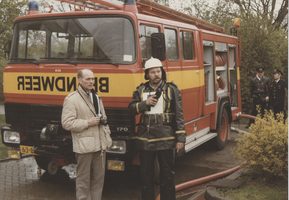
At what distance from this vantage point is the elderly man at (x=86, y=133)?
4215 millimetres

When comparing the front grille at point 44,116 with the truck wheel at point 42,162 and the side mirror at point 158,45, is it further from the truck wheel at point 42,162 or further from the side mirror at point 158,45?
the truck wheel at point 42,162

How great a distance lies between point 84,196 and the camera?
4363mm

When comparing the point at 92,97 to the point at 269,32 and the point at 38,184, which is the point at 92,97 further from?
the point at 269,32

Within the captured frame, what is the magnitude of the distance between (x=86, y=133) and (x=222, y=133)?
5450mm

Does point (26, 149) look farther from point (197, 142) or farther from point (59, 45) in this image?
point (197, 142)

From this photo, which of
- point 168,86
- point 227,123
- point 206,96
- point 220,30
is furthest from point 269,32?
point 168,86

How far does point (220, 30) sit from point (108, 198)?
658cm

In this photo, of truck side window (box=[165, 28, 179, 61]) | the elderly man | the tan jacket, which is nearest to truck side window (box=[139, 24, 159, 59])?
truck side window (box=[165, 28, 179, 61])

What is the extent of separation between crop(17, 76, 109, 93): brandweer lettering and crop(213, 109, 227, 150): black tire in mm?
4035

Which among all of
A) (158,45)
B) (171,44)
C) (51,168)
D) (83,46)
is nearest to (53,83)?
(83,46)

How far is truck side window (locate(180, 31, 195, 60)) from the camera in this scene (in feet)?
21.1

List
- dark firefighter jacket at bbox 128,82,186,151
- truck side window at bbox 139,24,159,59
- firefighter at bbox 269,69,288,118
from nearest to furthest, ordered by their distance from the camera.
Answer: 1. dark firefighter jacket at bbox 128,82,186,151
2. truck side window at bbox 139,24,159,59
3. firefighter at bbox 269,69,288,118

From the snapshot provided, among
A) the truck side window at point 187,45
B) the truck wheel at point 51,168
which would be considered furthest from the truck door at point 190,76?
the truck wheel at point 51,168

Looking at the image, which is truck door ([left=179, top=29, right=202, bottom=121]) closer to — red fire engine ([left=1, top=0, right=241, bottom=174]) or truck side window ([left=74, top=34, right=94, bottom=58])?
red fire engine ([left=1, top=0, right=241, bottom=174])
